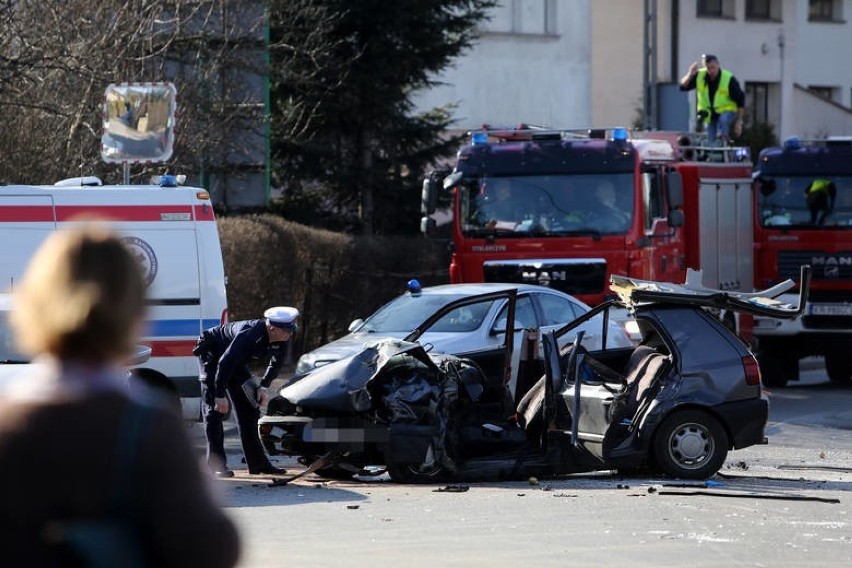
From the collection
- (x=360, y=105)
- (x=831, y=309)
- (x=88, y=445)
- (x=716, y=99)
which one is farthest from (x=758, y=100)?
(x=88, y=445)

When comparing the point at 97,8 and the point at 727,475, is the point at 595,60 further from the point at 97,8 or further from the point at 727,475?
the point at 727,475

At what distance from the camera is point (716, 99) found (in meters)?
22.6

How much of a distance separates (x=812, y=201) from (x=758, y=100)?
77.7 ft

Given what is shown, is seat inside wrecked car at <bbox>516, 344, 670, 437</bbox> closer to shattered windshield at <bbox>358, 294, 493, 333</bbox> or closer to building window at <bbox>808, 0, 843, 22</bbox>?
shattered windshield at <bbox>358, 294, 493, 333</bbox>

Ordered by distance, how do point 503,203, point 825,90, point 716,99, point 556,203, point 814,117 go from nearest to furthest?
point 556,203 → point 503,203 → point 716,99 → point 814,117 → point 825,90

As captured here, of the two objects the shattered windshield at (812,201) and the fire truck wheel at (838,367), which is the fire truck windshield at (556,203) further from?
the fire truck wheel at (838,367)

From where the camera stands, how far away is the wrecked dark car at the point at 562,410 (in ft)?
36.7

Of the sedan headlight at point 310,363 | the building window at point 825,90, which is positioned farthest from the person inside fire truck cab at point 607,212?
the building window at point 825,90

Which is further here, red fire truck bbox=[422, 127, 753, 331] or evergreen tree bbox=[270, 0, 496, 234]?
evergreen tree bbox=[270, 0, 496, 234]

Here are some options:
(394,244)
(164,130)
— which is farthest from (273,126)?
(164,130)

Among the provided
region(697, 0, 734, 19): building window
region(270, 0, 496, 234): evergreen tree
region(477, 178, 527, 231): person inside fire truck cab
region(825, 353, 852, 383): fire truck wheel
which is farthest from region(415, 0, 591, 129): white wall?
region(477, 178, 527, 231): person inside fire truck cab

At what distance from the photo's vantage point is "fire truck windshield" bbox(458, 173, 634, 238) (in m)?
18.2

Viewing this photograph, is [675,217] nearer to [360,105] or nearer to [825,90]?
[360,105]

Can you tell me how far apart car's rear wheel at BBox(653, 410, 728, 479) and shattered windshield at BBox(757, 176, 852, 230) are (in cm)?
1022
